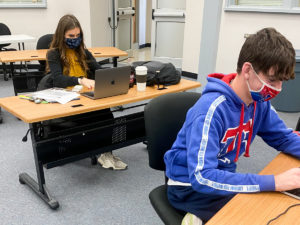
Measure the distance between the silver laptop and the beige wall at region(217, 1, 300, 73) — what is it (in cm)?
218

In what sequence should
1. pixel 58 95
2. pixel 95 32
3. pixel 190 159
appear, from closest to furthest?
1. pixel 190 159
2. pixel 58 95
3. pixel 95 32

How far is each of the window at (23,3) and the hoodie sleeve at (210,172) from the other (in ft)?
16.6

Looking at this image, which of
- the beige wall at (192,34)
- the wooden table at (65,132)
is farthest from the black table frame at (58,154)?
the beige wall at (192,34)

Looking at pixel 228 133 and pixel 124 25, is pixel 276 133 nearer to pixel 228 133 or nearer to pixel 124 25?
pixel 228 133

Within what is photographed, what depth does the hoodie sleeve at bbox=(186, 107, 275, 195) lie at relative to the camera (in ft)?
3.09

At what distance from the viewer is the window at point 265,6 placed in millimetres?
3963

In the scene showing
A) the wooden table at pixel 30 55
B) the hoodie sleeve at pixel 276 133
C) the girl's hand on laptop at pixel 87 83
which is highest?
the hoodie sleeve at pixel 276 133

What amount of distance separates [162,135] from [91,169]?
132 cm

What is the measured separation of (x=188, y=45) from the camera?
520 centimetres

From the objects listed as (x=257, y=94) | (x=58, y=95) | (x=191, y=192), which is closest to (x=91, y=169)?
(x=58, y=95)

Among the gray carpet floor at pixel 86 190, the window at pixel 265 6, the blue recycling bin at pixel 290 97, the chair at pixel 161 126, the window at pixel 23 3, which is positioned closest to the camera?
the chair at pixel 161 126

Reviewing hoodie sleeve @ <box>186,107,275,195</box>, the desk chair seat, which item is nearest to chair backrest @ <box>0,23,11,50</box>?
the desk chair seat

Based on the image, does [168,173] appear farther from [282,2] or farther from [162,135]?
[282,2]

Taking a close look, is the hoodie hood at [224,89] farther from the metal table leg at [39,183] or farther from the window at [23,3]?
the window at [23,3]
